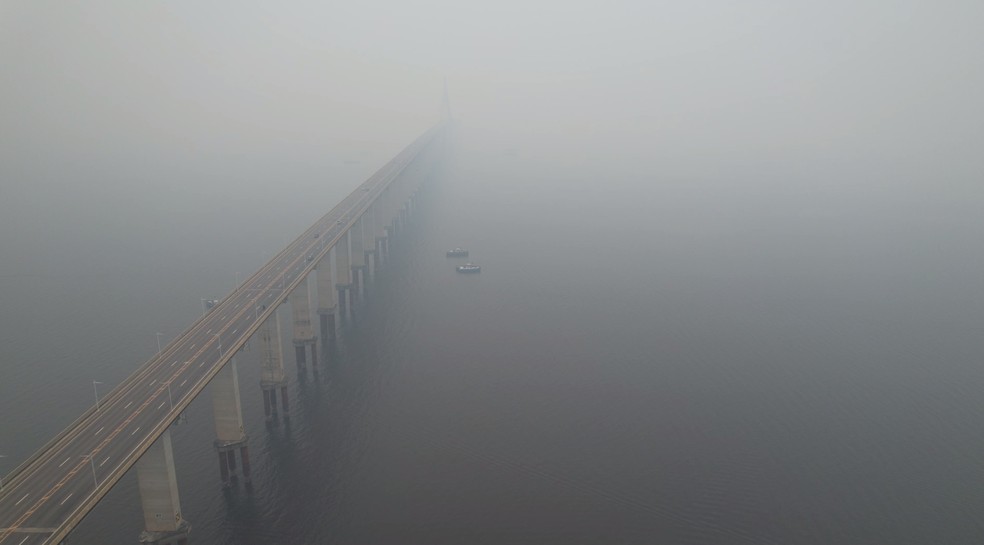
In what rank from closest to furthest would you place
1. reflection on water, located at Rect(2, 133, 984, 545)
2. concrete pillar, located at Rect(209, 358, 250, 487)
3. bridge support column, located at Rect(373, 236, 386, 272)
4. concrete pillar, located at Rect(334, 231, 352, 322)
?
reflection on water, located at Rect(2, 133, 984, 545) < concrete pillar, located at Rect(209, 358, 250, 487) < concrete pillar, located at Rect(334, 231, 352, 322) < bridge support column, located at Rect(373, 236, 386, 272)

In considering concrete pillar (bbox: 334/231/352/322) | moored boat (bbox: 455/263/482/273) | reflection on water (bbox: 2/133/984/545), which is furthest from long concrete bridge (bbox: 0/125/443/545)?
moored boat (bbox: 455/263/482/273)

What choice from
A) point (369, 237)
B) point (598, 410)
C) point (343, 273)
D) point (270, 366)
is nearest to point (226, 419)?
point (270, 366)

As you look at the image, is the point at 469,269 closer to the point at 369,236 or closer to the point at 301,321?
the point at 369,236

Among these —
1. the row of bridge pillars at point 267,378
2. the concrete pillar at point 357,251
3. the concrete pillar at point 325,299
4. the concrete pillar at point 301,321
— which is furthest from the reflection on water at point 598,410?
the concrete pillar at point 357,251

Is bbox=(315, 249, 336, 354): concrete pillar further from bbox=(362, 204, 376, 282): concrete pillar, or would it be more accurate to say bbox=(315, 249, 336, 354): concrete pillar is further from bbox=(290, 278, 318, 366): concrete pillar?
bbox=(362, 204, 376, 282): concrete pillar

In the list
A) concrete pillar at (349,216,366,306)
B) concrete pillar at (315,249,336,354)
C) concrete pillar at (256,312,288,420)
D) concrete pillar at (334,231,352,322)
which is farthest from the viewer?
concrete pillar at (349,216,366,306)

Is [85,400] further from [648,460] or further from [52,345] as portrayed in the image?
[648,460]

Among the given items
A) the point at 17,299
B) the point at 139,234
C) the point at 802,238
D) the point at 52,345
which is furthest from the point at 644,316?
the point at 139,234

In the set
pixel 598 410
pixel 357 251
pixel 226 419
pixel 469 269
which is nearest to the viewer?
pixel 226 419
